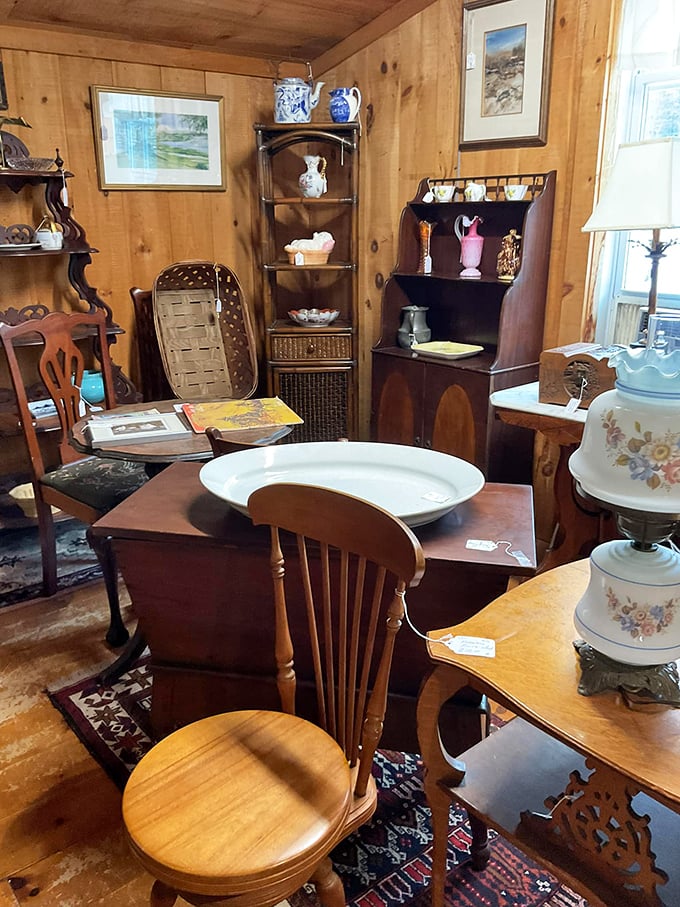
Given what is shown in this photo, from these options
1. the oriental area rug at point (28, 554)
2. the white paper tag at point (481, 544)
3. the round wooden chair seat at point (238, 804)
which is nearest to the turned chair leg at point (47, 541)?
the oriental area rug at point (28, 554)

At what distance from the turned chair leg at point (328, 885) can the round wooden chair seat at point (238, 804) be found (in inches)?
4.3

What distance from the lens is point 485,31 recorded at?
2939 millimetres

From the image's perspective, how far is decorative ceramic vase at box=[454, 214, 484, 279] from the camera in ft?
9.99

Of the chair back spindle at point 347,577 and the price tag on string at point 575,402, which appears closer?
the chair back spindle at point 347,577

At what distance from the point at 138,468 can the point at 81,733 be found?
91cm

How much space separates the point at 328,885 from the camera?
1261 millimetres

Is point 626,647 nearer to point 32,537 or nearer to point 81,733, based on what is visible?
point 81,733

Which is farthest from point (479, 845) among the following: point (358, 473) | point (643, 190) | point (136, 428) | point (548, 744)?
point (643, 190)

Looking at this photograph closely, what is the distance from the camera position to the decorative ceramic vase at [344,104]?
10.8ft

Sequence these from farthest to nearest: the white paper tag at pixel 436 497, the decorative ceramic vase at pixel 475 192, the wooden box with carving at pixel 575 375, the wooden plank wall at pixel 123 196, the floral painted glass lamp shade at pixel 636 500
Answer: the wooden plank wall at pixel 123 196 → the decorative ceramic vase at pixel 475 192 → the wooden box with carving at pixel 575 375 → the white paper tag at pixel 436 497 → the floral painted glass lamp shade at pixel 636 500

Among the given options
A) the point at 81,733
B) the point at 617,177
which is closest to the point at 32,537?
the point at 81,733

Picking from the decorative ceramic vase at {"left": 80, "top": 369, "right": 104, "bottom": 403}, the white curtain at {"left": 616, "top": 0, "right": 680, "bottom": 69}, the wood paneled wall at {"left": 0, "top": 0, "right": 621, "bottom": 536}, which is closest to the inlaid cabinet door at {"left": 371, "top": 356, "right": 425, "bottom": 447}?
the wood paneled wall at {"left": 0, "top": 0, "right": 621, "bottom": 536}

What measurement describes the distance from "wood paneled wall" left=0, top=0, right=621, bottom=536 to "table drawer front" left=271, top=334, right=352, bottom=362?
31 centimetres

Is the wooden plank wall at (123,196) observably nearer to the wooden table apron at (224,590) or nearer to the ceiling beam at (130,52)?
the ceiling beam at (130,52)
